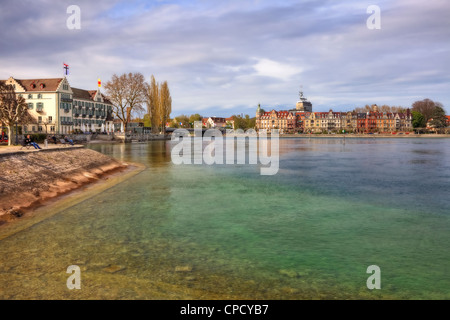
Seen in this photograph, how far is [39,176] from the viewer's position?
81.8ft

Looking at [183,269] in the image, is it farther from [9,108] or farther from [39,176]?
[9,108]

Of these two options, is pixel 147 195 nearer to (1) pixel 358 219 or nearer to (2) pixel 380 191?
(1) pixel 358 219

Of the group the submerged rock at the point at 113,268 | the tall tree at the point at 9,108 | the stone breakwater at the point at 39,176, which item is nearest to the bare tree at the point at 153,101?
the tall tree at the point at 9,108

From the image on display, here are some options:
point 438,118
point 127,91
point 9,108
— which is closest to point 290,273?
point 9,108

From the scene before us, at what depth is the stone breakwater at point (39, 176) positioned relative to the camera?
1942 cm

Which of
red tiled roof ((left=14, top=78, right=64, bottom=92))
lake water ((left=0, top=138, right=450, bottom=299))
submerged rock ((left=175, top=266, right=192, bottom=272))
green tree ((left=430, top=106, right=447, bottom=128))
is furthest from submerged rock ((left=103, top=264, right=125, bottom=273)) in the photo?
green tree ((left=430, top=106, right=447, bottom=128))

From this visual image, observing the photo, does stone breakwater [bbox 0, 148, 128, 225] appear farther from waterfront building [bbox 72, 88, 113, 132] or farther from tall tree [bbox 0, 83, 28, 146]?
waterfront building [bbox 72, 88, 113, 132]

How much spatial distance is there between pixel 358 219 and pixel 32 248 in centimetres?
1494

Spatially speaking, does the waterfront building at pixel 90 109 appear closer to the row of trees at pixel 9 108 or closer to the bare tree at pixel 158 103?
the bare tree at pixel 158 103

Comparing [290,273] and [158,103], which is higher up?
[158,103]

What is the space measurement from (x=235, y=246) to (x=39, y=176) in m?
17.8

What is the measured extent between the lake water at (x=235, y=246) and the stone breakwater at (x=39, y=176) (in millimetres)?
2725

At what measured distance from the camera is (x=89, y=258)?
11906 millimetres

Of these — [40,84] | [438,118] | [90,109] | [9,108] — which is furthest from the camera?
[438,118]
